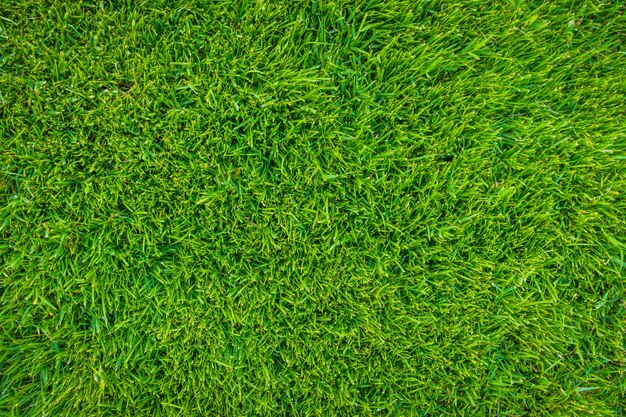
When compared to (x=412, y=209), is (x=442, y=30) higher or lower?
higher

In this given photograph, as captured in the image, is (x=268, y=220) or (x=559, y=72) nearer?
(x=268, y=220)

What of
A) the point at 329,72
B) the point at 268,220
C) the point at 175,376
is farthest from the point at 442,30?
the point at 175,376

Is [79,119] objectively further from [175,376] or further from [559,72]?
[559,72]

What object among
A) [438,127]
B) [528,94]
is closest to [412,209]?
[438,127]

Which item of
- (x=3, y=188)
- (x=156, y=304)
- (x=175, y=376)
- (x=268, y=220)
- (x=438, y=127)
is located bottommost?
(x=175, y=376)

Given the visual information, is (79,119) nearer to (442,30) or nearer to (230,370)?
(230,370)

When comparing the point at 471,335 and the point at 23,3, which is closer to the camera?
the point at 23,3
